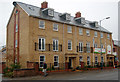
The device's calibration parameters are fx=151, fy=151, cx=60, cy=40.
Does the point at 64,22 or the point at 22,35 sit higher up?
the point at 64,22

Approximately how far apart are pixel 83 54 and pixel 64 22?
7853mm

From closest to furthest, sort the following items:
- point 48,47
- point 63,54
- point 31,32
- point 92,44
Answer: point 31,32 < point 48,47 < point 63,54 < point 92,44

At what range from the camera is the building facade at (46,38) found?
2352 cm

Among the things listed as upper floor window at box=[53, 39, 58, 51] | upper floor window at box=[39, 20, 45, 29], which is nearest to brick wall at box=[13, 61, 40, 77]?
upper floor window at box=[53, 39, 58, 51]

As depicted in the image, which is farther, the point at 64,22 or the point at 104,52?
the point at 104,52

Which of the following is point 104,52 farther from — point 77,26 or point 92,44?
point 77,26

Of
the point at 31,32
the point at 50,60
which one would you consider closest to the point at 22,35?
the point at 31,32

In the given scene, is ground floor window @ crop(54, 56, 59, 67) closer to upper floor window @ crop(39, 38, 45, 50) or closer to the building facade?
the building facade

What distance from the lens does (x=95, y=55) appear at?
33.3 metres

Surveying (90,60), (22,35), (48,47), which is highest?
(22,35)

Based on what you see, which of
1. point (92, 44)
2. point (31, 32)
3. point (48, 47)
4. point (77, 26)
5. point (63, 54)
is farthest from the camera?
point (92, 44)

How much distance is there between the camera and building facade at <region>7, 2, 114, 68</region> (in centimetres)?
2352

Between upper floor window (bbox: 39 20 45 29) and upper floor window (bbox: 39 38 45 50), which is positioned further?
upper floor window (bbox: 39 20 45 29)

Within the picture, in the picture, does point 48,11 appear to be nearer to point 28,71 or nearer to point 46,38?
point 46,38
